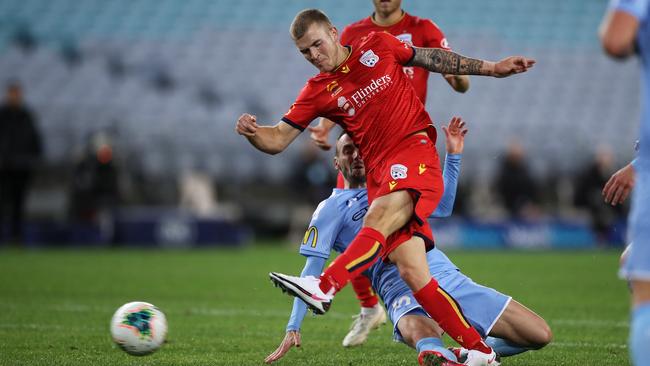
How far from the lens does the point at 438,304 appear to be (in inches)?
208

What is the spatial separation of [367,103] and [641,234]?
8.00 feet

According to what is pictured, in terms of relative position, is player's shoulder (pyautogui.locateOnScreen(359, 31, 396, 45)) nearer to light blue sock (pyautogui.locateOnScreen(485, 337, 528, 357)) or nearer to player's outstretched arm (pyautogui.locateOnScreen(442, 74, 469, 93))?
player's outstretched arm (pyautogui.locateOnScreen(442, 74, 469, 93))

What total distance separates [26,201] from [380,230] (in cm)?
1425

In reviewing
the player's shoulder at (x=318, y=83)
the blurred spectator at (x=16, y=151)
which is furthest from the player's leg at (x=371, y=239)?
the blurred spectator at (x=16, y=151)

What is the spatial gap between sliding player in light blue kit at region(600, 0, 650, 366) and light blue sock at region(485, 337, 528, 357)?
206cm

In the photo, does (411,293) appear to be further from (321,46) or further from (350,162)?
(321,46)

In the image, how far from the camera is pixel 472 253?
54.6ft

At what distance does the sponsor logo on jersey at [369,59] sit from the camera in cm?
573

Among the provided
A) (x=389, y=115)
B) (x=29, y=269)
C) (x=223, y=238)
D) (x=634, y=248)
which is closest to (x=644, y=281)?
(x=634, y=248)

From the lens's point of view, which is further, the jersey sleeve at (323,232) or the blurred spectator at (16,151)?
the blurred spectator at (16,151)

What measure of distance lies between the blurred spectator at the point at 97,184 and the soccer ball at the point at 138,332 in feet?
37.3

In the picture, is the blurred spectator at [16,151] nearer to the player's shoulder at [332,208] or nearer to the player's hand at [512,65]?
the player's shoulder at [332,208]

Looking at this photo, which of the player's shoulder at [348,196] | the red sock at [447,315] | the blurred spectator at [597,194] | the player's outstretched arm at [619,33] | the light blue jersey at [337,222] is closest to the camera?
the player's outstretched arm at [619,33]

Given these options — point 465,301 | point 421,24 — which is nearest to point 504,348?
point 465,301
